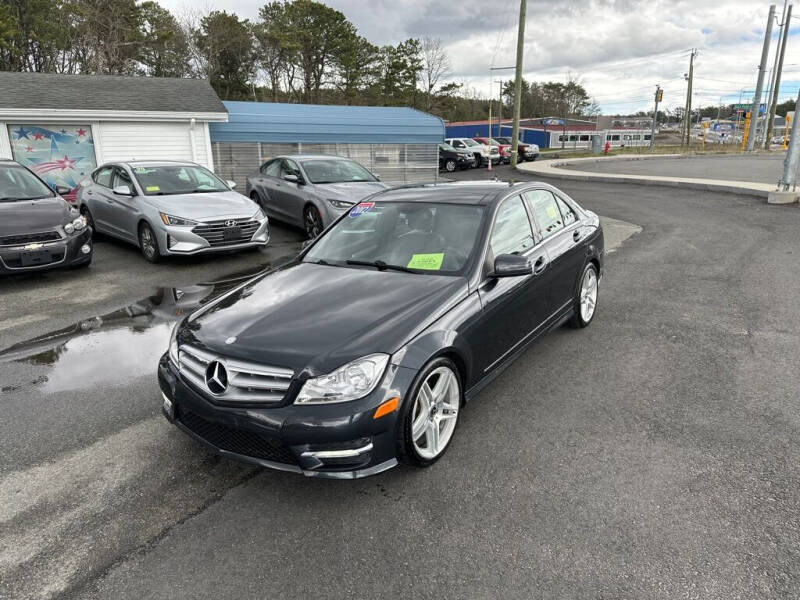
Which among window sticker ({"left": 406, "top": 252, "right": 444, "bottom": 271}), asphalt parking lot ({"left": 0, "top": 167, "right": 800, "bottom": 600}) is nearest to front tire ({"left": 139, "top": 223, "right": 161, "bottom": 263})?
asphalt parking lot ({"left": 0, "top": 167, "right": 800, "bottom": 600})

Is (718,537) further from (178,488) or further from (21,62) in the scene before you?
(21,62)

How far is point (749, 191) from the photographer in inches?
616

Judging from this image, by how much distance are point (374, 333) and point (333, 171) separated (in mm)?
8854

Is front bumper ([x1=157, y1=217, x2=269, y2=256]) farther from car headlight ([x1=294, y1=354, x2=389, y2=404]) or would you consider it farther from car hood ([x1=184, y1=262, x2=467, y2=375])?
car headlight ([x1=294, y1=354, x2=389, y2=404])

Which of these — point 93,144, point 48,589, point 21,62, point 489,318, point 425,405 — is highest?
point 21,62

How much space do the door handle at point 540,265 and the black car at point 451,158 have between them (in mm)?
26608

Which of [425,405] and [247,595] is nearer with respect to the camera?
[247,595]

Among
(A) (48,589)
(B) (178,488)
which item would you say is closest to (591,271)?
(B) (178,488)

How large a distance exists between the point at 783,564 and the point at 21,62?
45.0 m

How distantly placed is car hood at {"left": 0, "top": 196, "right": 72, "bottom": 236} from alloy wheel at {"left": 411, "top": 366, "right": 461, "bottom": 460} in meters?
6.53

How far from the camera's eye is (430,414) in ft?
10.8

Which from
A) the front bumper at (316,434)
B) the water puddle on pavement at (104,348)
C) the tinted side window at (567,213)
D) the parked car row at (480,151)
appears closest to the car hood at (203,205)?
the water puddle on pavement at (104,348)

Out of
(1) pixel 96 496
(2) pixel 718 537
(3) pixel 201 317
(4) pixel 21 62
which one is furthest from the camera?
(4) pixel 21 62

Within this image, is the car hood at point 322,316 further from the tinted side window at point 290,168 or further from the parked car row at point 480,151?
the parked car row at point 480,151
